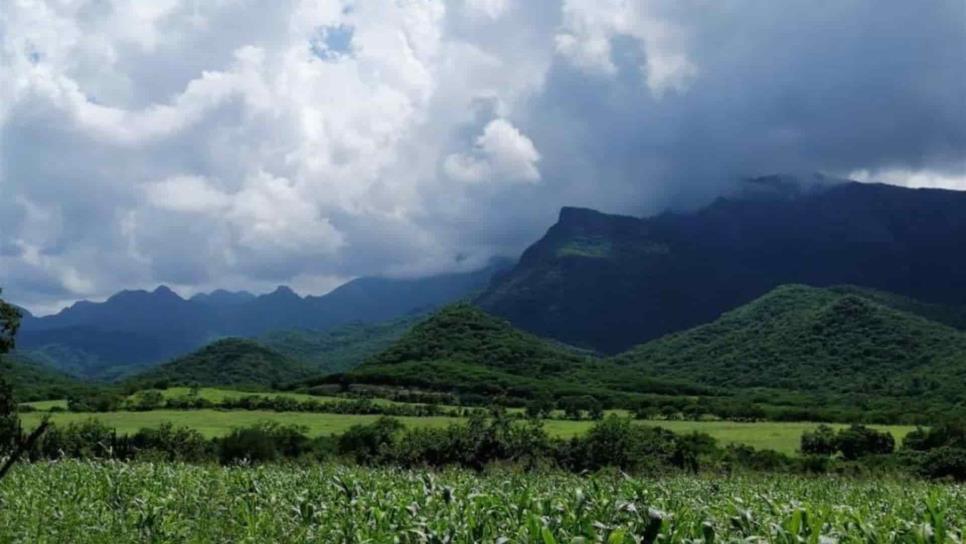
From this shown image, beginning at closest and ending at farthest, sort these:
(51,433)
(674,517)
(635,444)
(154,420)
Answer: (674,517), (51,433), (635,444), (154,420)

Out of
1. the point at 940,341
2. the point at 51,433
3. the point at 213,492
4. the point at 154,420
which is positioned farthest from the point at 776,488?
the point at 940,341

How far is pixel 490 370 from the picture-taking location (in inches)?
6590

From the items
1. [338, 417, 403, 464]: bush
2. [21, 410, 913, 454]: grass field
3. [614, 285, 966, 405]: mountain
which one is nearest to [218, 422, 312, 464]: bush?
[338, 417, 403, 464]: bush

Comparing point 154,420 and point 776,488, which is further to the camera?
point 154,420

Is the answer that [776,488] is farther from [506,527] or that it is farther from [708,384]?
[708,384]

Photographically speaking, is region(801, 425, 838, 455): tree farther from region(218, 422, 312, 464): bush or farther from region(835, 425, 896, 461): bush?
region(218, 422, 312, 464): bush

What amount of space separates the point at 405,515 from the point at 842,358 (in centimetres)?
16561

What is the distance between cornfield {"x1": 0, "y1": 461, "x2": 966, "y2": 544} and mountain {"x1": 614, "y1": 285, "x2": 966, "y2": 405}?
123 meters

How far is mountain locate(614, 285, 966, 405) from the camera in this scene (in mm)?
140750

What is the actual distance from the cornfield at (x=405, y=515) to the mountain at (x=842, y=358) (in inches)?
4854

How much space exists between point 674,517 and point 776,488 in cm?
2056

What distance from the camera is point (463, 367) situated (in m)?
166

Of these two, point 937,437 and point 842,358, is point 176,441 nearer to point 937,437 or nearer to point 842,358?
point 937,437

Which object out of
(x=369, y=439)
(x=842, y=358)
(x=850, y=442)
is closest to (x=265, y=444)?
(x=369, y=439)
